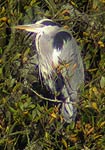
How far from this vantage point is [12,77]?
276 cm

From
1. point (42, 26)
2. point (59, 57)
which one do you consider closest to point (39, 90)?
point (59, 57)

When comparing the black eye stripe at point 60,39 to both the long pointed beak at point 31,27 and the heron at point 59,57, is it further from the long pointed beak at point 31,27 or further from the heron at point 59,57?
the long pointed beak at point 31,27

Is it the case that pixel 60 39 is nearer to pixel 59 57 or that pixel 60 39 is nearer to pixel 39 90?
pixel 59 57

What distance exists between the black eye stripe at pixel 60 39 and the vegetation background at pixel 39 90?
0.05 meters

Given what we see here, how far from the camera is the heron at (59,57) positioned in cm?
298

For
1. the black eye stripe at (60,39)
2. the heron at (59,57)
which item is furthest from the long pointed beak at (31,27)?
the black eye stripe at (60,39)

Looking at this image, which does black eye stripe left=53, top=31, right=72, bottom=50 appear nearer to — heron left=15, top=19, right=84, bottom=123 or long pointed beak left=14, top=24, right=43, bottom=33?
heron left=15, top=19, right=84, bottom=123

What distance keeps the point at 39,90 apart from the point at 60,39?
0.31m

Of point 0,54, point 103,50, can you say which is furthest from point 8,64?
point 103,50

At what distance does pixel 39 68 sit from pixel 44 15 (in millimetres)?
293

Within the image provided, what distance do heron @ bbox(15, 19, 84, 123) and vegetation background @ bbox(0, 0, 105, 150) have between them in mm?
44

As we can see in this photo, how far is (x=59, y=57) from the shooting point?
120 inches

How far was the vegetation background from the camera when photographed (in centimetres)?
251

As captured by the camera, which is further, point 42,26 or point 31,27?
point 42,26
